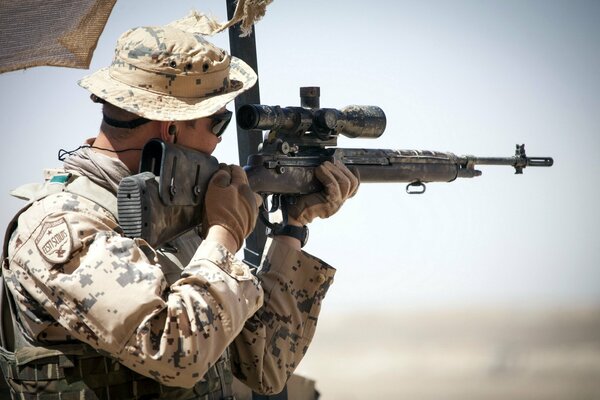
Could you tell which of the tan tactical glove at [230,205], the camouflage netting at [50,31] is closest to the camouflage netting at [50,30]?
the camouflage netting at [50,31]

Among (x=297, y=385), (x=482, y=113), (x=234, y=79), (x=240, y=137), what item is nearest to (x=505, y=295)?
(x=482, y=113)

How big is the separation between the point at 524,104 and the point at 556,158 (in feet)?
1.64

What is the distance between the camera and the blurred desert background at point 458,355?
5.71m

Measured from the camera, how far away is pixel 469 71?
20.7ft

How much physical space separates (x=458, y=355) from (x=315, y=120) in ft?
9.22

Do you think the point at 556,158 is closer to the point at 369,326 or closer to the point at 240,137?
the point at 369,326

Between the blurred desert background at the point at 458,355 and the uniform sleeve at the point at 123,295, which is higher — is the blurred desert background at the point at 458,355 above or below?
above

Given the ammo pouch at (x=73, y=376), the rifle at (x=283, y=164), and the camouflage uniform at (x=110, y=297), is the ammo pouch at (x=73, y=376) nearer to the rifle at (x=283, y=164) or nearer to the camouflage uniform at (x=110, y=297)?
the camouflage uniform at (x=110, y=297)

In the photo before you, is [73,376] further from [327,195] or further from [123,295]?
[327,195]

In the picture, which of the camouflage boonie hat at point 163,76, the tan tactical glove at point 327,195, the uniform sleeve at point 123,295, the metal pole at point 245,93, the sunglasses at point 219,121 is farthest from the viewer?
the metal pole at point 245,93

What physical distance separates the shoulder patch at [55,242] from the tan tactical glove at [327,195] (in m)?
1.35

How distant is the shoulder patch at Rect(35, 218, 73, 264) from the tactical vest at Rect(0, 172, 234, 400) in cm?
17

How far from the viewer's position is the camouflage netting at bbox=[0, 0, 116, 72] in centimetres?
317

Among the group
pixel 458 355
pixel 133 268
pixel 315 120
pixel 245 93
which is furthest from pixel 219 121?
pixel 458 355
